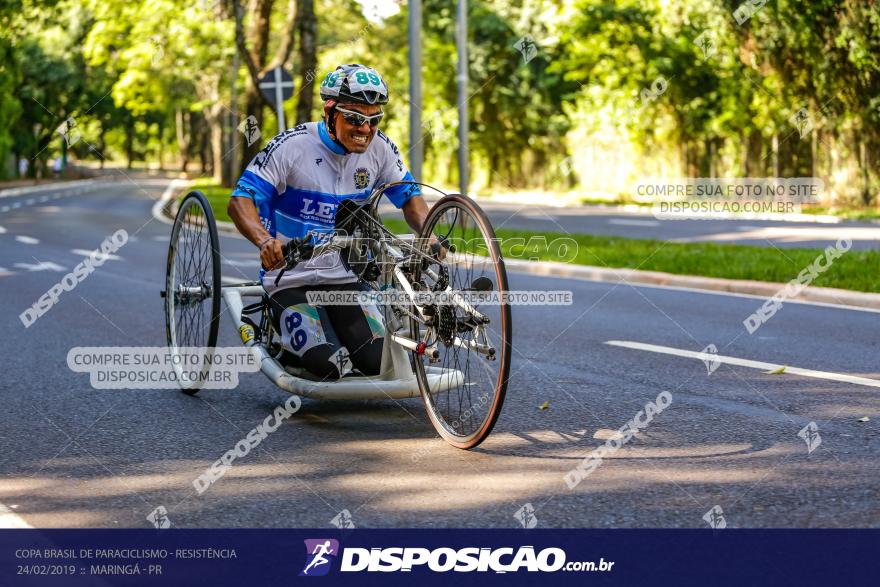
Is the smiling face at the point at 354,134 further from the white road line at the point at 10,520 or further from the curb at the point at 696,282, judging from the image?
the curb at the point at 696,282

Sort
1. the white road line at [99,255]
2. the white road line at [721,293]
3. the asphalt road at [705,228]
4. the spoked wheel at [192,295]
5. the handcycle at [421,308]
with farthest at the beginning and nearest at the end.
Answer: the asphalt road at [705,228]
the white road line at [99,255]
the white road line at [721,293]
the spoked wheel at [192,295]
the handcycle at [421,308]

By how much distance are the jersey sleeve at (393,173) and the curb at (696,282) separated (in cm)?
612

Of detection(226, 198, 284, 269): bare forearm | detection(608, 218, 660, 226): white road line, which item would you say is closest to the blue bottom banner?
detection(226, 198, 284, 269): bare forearm

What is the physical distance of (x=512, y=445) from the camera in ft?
18.2

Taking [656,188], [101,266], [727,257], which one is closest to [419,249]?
[727,257]

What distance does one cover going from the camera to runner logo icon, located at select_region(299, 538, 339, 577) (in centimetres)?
393

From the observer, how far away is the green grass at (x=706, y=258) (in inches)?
495

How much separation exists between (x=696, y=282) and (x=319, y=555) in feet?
31.4

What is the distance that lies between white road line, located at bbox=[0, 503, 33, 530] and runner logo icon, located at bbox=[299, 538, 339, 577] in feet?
3.35

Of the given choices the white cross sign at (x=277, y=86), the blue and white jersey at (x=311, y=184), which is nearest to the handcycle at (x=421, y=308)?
the blue and white jersey at (x=311, y=184)

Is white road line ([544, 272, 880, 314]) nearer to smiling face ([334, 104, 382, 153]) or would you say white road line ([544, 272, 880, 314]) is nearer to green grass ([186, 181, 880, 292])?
green grass ([186, 181, 880, 292])

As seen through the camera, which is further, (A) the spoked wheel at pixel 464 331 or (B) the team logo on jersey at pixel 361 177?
(B) the team logo on jersey at pixel 361 177

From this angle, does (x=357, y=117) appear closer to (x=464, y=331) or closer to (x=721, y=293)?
(x=464, y=331)

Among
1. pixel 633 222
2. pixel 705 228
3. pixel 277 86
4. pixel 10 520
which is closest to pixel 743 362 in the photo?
pixel 10 520
